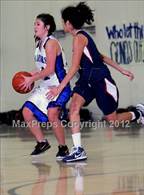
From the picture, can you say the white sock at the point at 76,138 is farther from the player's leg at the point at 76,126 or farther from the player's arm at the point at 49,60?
the player's arm at the point at 49,60

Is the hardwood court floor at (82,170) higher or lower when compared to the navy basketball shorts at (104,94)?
lower

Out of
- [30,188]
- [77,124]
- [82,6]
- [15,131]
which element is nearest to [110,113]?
[77,124]

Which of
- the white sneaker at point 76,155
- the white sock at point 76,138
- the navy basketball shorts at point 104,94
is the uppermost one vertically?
the navy basketball shorts at point 104,94

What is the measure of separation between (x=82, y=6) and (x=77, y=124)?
1.27 metres

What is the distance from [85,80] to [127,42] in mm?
6126

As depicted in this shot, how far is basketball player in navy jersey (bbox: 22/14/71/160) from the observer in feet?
23.3

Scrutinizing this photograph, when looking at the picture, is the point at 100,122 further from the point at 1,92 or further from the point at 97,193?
the point at 97,193

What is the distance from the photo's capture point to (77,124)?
6910 millimetres

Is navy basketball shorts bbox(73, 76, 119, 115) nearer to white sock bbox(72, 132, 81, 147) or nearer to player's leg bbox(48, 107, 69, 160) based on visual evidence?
white sock bbox(72, 132, 81, 147)

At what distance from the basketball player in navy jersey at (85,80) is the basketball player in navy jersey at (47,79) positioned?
1.07 feet

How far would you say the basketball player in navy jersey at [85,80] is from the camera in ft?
21.9

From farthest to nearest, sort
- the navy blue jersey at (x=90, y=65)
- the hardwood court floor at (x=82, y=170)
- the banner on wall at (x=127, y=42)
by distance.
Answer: the banner on wall at (x=127, y=42)
the navy blue jersey at (x=90, y=65)
the hardwood court floor at (x=82, y=170)

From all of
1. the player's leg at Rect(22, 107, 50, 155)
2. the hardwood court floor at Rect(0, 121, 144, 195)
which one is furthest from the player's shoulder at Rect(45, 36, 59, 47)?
the hardwood court floor at Rect(0, 121, 144, 195)

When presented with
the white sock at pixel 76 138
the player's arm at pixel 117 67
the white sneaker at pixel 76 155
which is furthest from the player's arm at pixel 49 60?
the white sneaker at pixel 76 155
